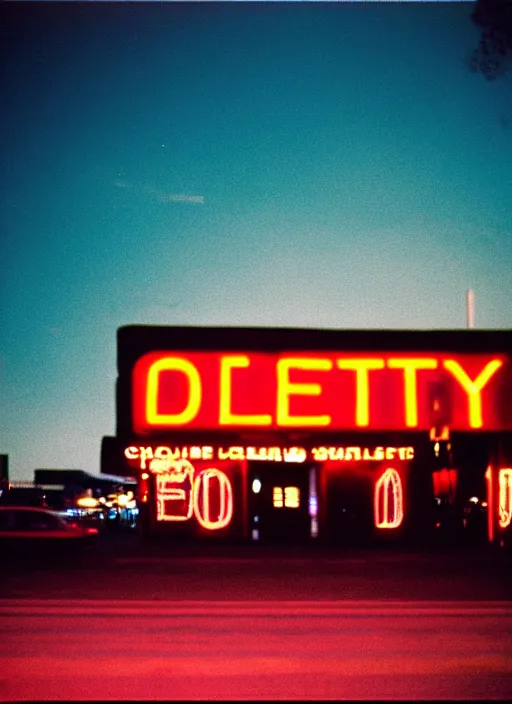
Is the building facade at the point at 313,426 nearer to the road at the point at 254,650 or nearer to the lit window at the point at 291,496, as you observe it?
the lit window at the point at 291,496

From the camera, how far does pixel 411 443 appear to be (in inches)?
1040

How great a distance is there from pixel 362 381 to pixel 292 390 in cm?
226

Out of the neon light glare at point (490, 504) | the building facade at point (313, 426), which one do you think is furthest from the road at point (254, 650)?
the neon light glare at point (490, 504)

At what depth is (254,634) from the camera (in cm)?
1025

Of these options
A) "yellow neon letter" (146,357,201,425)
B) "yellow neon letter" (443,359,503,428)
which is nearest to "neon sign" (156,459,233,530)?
"yellow neon letter" (146,357,201,425)

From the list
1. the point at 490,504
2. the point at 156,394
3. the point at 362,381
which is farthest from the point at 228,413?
the point at 490,504

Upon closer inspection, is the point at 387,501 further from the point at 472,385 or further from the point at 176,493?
the point at 176,493

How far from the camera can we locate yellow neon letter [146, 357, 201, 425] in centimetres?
2577

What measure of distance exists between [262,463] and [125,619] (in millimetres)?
16811

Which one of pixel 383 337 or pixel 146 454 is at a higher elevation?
pixel 383 337

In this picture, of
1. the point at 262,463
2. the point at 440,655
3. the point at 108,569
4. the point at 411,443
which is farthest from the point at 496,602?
the point at 262,463

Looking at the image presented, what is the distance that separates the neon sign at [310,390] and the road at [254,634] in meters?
7.55

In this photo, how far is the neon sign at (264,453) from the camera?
83.1ft

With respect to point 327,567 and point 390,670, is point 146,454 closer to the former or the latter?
point 327,567
